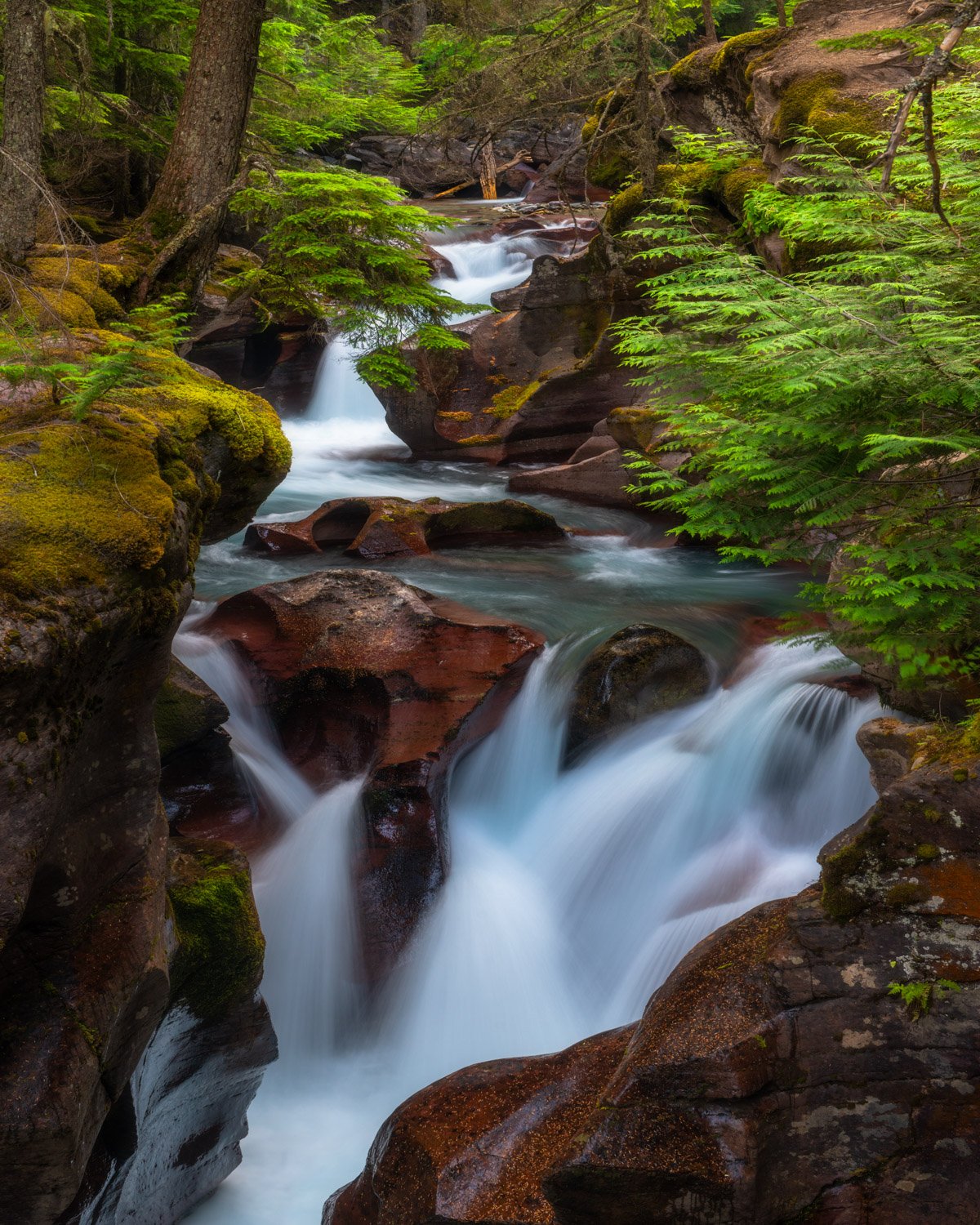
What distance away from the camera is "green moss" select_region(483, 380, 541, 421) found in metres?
15.4

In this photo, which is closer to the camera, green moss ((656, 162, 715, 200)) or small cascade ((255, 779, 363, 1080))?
small cascade ((255, 779, 363, 1080))

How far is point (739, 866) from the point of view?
241 inches

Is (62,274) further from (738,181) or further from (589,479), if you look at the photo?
(738,181)

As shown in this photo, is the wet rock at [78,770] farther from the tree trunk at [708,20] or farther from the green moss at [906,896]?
the tree trunk at [708,20]

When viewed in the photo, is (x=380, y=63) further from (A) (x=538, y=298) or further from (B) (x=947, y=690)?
(B) (x=947, y=690)

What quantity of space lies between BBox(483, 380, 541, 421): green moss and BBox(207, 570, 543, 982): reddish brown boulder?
8.10 m

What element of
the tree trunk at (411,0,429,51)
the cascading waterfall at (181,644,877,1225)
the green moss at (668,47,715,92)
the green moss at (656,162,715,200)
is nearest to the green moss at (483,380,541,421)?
the green moss at (656,162,715,200)

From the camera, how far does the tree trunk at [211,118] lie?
7.21m

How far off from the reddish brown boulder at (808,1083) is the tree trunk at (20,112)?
20.1ft

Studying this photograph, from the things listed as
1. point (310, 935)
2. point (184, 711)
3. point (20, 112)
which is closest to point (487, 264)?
point (20, 112)

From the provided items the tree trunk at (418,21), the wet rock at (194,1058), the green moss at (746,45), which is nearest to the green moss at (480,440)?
the green moss at (746,45)

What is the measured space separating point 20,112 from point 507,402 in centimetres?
989

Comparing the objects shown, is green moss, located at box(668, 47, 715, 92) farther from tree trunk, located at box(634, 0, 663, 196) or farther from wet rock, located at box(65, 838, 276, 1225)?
wet rock, located at box(65, 838, 276, 1225)

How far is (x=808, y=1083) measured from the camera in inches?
129
